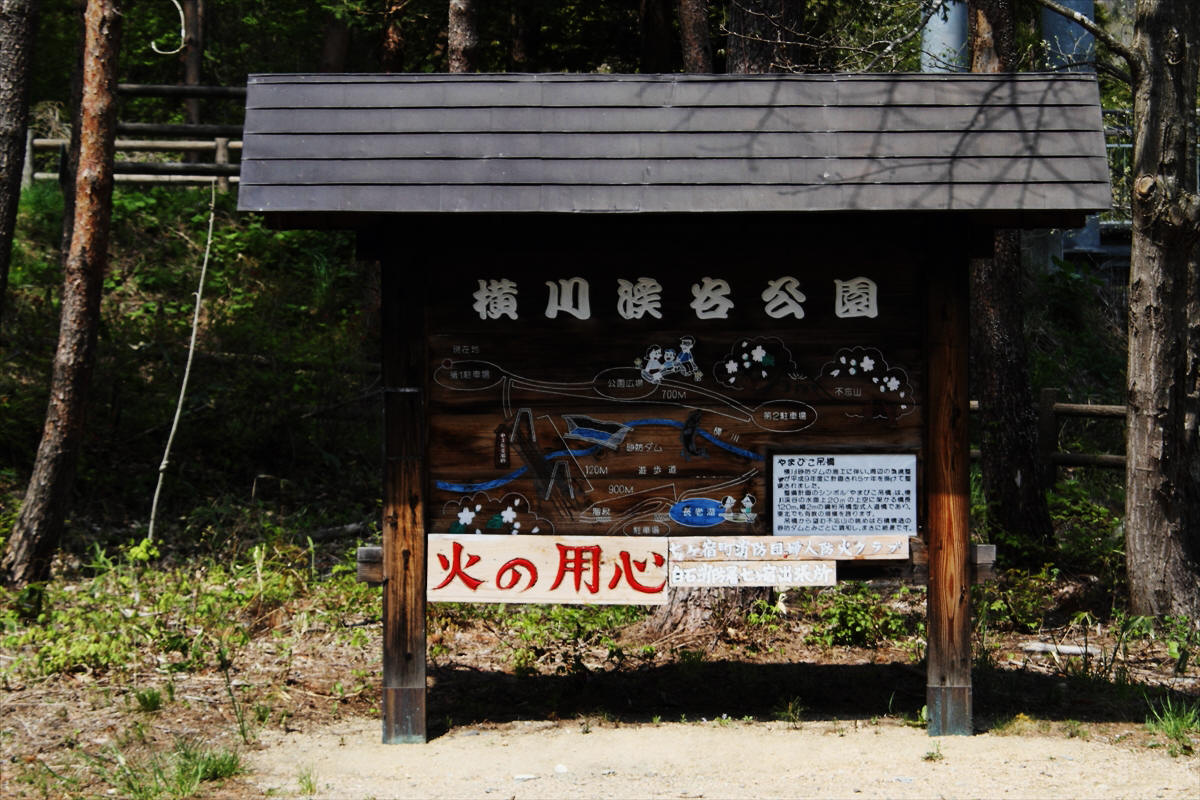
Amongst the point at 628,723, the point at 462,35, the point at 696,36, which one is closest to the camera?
the point at 628,723

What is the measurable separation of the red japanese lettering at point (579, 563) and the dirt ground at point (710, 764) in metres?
0.87

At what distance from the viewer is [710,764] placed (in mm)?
5832

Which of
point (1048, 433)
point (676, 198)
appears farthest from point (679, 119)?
point (1048, 433)

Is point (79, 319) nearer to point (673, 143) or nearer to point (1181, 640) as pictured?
point (673, 143)

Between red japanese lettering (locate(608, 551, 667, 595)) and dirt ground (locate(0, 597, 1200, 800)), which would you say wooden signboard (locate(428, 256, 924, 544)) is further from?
dirt ground (locate(0, 597, 1200, 800))

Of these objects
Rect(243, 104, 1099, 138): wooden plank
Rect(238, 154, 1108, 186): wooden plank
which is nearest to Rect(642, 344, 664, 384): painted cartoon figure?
Rect(238, 154, 1108, 186): wooden plank

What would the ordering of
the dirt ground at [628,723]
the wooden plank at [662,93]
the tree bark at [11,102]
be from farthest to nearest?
1. the tree bark at [11,102]
2. the wooden plank at [662,93]
3. the dirt ground at [628,723]

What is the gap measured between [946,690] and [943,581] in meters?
0.60

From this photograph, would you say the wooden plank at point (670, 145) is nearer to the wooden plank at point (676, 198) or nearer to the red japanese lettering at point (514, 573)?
the wooden plank at point (676, 198)

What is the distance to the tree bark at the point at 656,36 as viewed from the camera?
14336 mm

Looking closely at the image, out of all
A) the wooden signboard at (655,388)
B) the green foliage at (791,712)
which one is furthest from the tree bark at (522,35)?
the green foliage at (791,712)

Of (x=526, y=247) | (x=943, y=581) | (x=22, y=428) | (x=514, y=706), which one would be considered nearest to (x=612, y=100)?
(x=526, y=247)

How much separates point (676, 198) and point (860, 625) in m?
4.03

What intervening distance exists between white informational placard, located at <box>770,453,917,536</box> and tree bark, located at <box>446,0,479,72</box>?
6.22m
